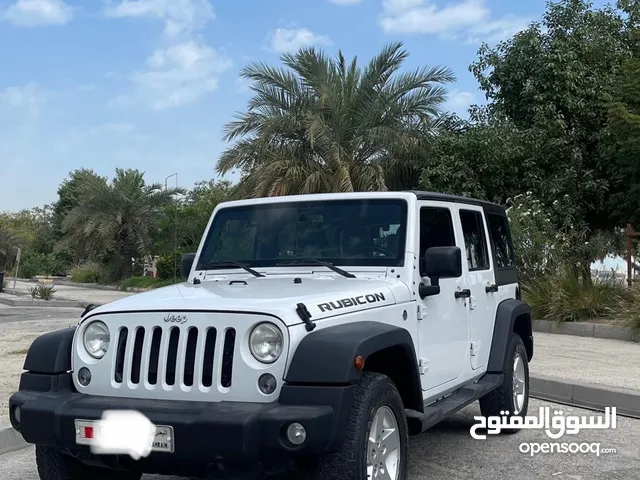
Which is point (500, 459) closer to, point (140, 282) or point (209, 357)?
point (209, 357)

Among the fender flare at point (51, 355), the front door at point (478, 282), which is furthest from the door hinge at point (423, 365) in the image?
the fender flare at point (51, 355)

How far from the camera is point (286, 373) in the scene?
3.90 metres

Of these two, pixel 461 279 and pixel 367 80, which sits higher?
pixel 367 80

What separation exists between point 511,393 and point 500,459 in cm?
72

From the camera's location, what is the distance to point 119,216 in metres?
37.8

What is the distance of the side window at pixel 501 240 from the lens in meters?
7.02

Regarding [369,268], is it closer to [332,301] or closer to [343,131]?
[332,301]

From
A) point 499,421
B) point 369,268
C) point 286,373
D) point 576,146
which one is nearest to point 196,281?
point 369,268

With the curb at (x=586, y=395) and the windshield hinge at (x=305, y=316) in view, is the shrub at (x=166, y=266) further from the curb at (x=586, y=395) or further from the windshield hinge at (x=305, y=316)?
the windshield hinge at (x=305, y=316)

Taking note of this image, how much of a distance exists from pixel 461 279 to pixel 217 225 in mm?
1824

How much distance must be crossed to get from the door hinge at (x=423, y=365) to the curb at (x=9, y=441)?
3385mm

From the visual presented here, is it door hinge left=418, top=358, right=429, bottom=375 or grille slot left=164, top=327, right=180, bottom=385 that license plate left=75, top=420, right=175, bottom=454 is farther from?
door hinge left=418, top=358, right=429, bottom=375

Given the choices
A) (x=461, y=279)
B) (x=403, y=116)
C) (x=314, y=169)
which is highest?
(x=403, y=116)

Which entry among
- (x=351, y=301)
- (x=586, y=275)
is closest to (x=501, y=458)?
(x=351, y=301)
